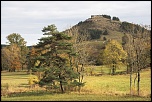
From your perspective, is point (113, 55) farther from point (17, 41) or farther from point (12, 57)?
point (17, 41)

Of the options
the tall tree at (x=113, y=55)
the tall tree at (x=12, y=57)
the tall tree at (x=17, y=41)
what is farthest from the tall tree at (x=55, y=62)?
the tall tree at (x=17, y=41)

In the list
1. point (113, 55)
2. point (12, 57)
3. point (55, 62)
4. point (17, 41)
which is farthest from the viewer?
point (17, 41)

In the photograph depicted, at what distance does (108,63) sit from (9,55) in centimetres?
3255

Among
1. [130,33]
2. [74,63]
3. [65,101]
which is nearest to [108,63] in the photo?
[74,63]

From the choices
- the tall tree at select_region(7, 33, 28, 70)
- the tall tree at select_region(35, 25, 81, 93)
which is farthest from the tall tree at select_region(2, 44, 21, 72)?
the tall tree at select_region(35, 25, 81, 93)

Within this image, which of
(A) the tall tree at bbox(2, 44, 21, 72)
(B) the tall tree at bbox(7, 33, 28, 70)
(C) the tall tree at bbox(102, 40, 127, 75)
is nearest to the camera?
(C) the tall tree at bbox(102, 40, 127, 75)

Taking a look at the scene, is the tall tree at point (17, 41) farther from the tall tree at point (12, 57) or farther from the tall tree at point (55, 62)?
the tall tree at point (55, 62)

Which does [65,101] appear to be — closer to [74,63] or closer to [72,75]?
[72,75]

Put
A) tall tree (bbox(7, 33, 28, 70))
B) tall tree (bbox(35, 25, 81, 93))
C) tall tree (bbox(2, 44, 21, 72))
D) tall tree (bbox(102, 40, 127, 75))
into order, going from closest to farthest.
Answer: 1. tall tree (bbox(35, 25, 81, 93))
2. tall tree (bbox(102, 40, 127, 75))
3. tall tree (bbox(2, 44, 21, 72))
4. tall tree (bbox(7, 33, 28, 70))

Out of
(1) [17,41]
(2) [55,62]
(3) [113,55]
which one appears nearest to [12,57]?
(1) [17,41]

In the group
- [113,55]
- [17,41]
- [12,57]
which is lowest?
[12,57]

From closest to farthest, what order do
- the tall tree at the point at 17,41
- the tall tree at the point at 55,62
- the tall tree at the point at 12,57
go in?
the tall tree at the point at 55,62 < the tall tree at the point at 12,57 < the tall tree at the point at 17,41

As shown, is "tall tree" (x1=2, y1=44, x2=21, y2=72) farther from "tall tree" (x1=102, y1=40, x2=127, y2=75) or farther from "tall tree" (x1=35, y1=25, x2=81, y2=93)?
"tall tree" (x1=35, y1=25, x2=81, y2=93)

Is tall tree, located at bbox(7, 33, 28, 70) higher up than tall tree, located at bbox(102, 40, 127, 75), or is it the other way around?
tall tree, located at bbox(7, 33, 28, 70)
